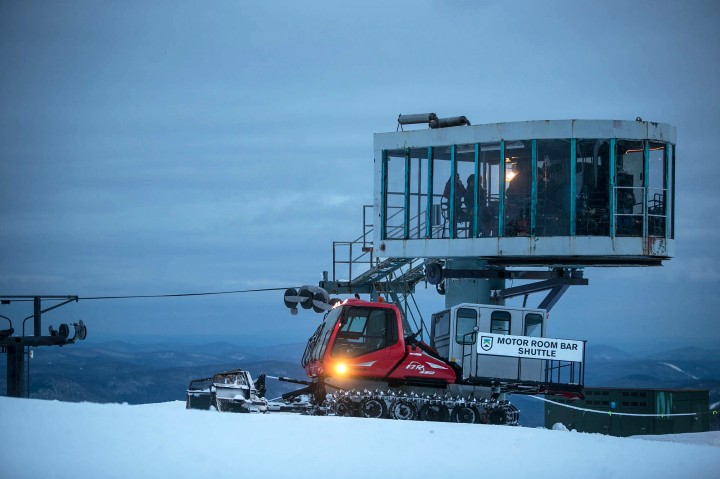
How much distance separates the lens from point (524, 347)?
29281mm

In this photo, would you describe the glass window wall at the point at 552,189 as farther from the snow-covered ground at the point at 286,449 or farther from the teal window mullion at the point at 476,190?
the snow-covered ground at the point at 286,449

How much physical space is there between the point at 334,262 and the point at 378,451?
26729 millimetres

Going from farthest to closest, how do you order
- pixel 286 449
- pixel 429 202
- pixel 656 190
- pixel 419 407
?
pixel 429 202 → pixel 656 190 → pixel 419 407 → pixel 286 449

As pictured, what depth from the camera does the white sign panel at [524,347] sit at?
2917 centimetres

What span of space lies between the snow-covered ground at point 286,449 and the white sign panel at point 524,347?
23.2ft

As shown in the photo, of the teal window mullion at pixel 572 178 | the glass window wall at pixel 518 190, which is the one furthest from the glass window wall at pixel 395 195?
the teal window mullion at pixel 572 178

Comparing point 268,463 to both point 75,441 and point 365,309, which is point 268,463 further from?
point 365,309

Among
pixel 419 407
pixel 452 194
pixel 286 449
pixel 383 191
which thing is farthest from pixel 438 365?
pixel 286 449

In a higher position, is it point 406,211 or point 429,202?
point 429,202

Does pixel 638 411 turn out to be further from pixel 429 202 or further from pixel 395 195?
pixel 395 195

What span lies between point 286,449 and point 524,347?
12.7 metres

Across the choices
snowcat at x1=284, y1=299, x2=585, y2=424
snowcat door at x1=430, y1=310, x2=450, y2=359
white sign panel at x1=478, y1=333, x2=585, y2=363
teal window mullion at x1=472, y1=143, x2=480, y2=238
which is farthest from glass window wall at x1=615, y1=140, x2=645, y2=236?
white sign panel at x1=478, y1=333, x2=585, y2=363

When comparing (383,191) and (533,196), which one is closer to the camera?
(533,196)

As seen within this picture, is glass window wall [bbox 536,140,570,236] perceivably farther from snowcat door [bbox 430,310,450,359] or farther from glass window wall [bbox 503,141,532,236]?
snowcat door [bbox 430,310,450,359]
